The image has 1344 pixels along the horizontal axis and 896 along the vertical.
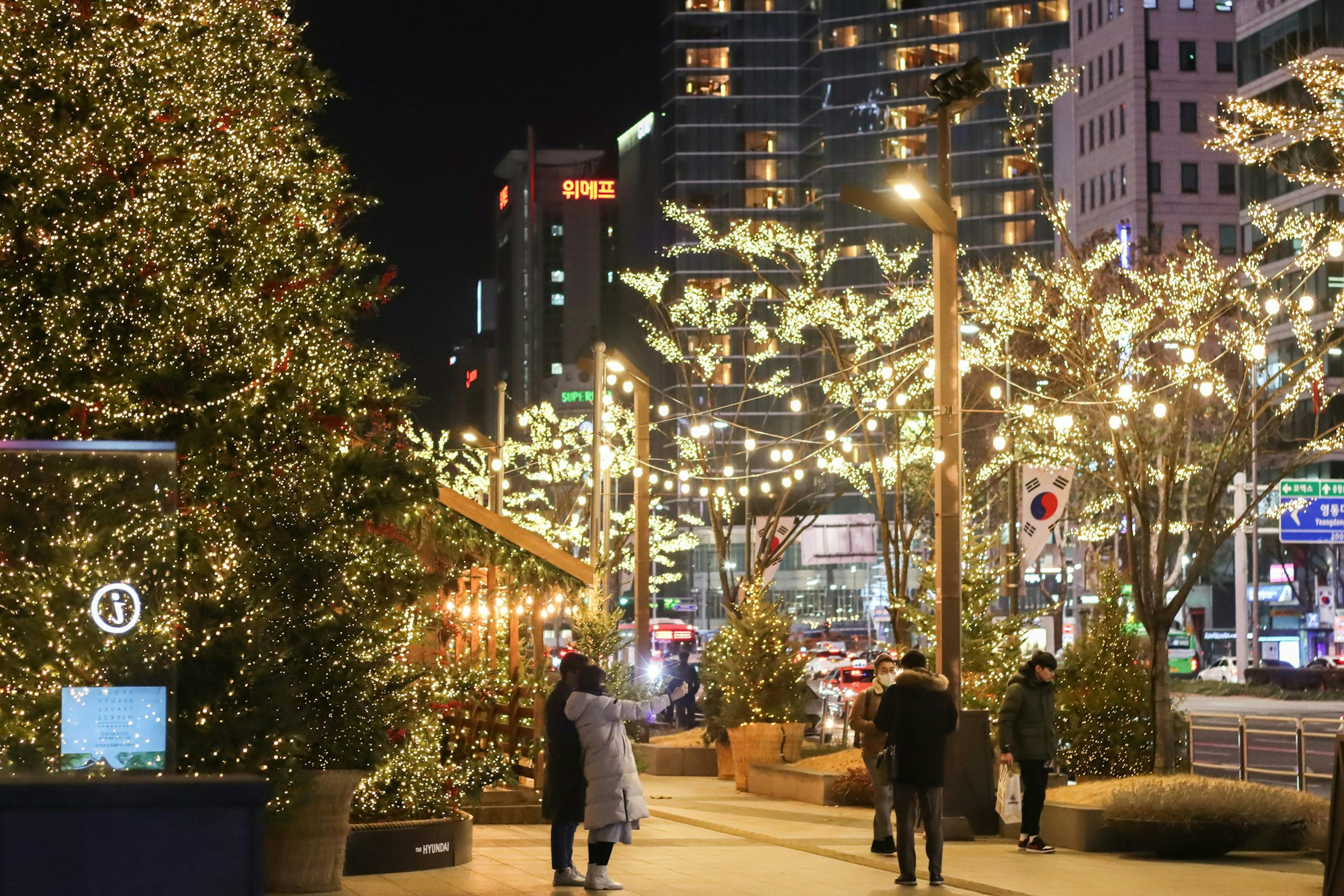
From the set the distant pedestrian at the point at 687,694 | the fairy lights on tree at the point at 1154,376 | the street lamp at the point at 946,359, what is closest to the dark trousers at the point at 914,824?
the street lamp at the point at 946,359

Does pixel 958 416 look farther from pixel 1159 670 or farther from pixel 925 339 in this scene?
pixel 925 339

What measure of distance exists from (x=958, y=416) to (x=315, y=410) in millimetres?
6519

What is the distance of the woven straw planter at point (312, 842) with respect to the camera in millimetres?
12359

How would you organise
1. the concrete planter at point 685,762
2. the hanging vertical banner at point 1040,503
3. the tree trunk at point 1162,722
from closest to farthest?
1. the tree trunk at point 1162,722
2. the hanging vertical banner at point 1040,503
3. the concrete planter at point 685,762

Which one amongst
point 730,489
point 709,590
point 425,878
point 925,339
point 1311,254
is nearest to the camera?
point 425,878

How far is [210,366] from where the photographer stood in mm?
12422

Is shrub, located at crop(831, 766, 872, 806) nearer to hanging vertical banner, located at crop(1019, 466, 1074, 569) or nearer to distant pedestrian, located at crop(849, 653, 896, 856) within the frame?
hanging vertical banner, located at crop(1019, 466, 1074, 569)

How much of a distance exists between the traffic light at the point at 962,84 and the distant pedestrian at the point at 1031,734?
545cm

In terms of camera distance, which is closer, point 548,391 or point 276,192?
point 276,192

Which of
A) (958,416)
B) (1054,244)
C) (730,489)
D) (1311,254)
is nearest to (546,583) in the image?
(958,416)

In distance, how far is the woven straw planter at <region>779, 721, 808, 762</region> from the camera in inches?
954

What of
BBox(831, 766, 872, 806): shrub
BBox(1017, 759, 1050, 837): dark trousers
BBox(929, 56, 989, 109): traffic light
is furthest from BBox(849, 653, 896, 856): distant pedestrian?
BBox(929, 56, 989, 109): traffic light

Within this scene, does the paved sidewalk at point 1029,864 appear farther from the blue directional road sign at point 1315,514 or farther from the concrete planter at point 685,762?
the blue directional road sign at point 1315,514

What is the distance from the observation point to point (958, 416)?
56.7ft
